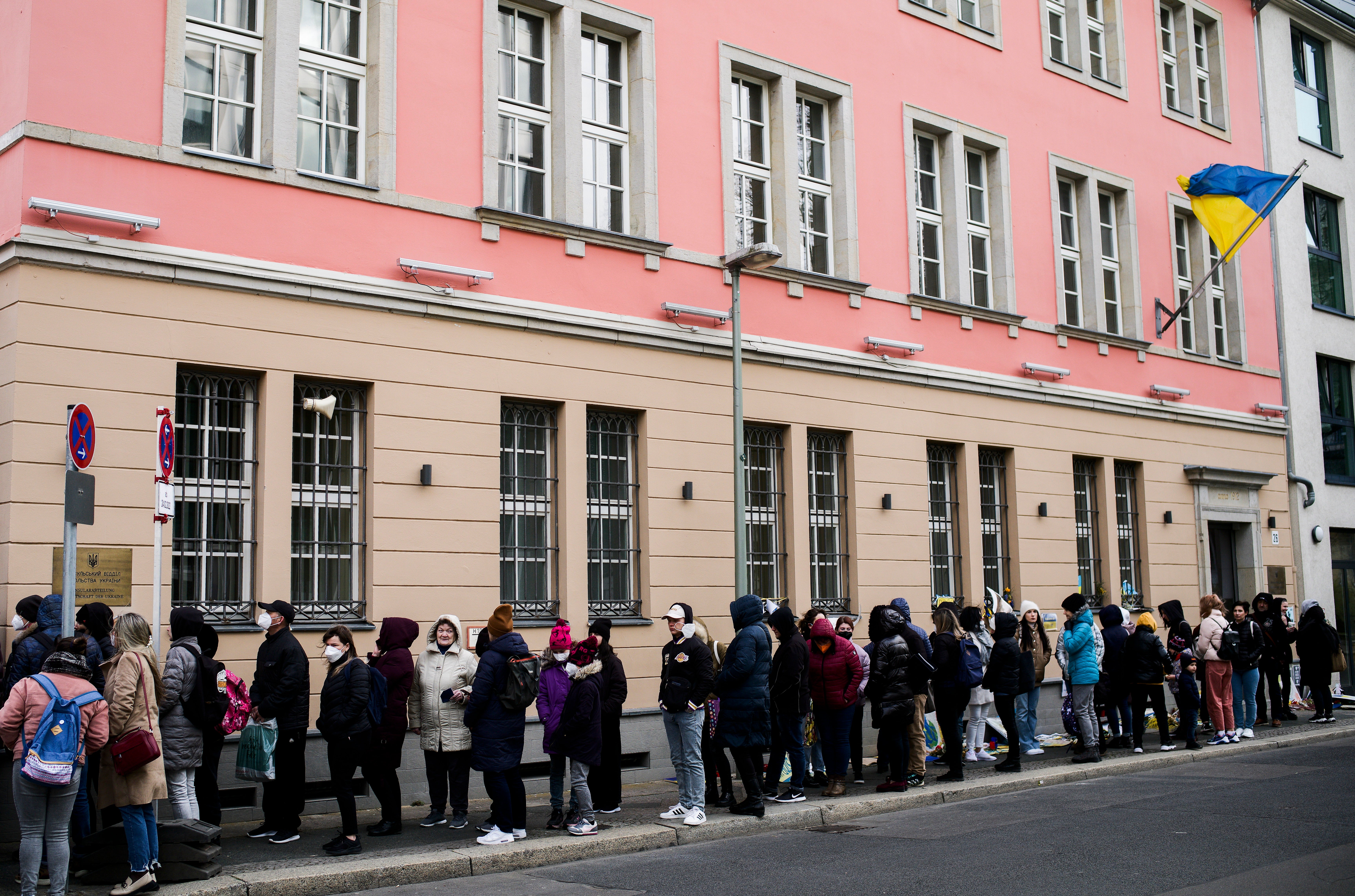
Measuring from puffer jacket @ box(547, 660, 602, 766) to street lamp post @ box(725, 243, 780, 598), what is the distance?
295 centimetres

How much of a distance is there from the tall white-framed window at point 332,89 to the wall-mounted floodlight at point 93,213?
187 cm

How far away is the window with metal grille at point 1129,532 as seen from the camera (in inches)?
813

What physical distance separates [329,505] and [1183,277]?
55.9ft

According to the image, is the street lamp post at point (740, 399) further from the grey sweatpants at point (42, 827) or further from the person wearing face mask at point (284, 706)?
the grey sweatpants at point (42, 827)

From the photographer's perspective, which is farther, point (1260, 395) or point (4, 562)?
point (1260, 395)

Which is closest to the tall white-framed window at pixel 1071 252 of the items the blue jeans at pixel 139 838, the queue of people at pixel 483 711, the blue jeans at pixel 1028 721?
the blue jeans at pixel 1028 721

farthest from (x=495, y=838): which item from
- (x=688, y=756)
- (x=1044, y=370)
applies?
(x=1044, y=370)

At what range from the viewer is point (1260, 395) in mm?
23812

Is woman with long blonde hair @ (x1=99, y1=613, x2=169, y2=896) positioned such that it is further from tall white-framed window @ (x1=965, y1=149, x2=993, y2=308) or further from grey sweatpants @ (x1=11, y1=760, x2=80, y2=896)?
tall white-framed window @ (x1=965, y1=149, x2=993, y2=308)

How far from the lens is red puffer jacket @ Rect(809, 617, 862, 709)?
1183 cm

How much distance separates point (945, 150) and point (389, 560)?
1084 cm

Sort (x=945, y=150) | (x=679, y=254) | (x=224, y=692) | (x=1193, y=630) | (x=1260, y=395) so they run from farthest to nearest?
1. (x=1260, y=395)
2. (x=945, y=150)
3. (x=1193, y=630)
4. (x=679, y=254)
5. (x=224, y=692)

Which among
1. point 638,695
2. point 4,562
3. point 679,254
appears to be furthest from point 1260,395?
point 4,562

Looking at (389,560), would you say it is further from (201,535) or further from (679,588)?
(679,588)
